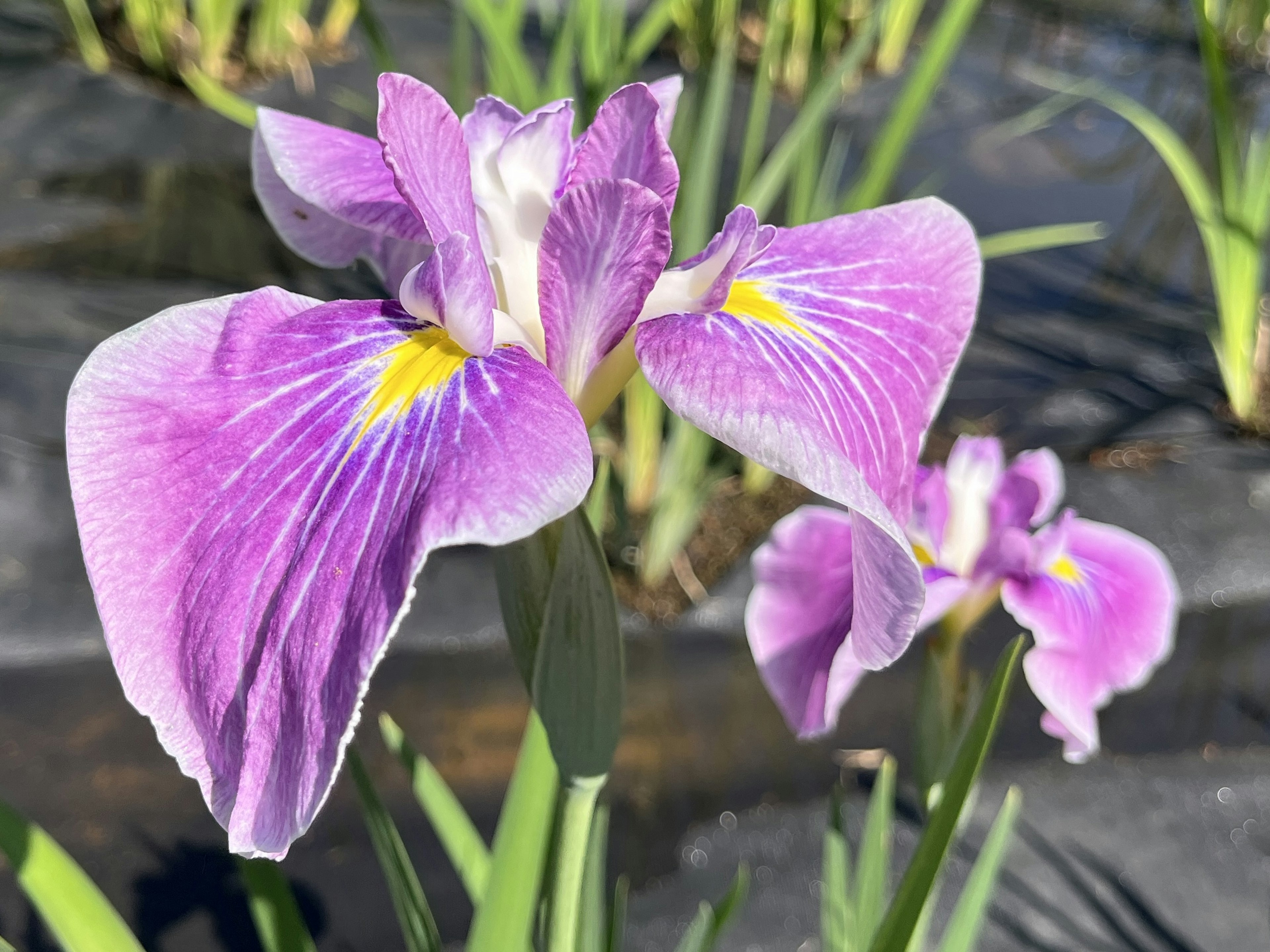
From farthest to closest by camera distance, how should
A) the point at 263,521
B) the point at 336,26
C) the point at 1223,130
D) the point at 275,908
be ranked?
→ the point at 336,26 → the point at 1223,130 → the point at 275,908 → the point at 263,521

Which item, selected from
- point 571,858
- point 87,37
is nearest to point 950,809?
point 571,858

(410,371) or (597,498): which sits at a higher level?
(410,371)

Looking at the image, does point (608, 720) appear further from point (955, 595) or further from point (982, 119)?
point (982, 119)

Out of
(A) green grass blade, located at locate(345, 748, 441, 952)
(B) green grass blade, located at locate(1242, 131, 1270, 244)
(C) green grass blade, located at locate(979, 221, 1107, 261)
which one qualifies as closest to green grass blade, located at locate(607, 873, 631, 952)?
(A) green grass blade, located at locate(345, 748, 441, 952)

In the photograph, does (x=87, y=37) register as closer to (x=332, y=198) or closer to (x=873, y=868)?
(x=332, y=198)

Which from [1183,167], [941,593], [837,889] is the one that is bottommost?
[837,889]

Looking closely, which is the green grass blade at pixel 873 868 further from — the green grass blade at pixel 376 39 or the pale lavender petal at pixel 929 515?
the green grass blade at pixel 376 39
